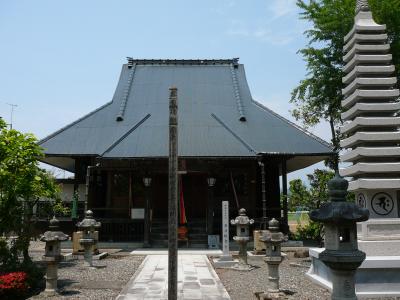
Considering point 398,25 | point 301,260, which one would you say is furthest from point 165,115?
point 398,25

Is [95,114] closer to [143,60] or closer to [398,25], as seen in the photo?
[143,60]

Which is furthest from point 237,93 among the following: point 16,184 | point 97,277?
point 16,184

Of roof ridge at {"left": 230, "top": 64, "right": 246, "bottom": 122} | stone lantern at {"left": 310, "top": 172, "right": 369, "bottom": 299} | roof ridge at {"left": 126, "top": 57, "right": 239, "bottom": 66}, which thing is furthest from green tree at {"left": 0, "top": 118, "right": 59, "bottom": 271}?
roof ridge at {"left": 126, "top": 57, "right": 239, "bottom": 66}

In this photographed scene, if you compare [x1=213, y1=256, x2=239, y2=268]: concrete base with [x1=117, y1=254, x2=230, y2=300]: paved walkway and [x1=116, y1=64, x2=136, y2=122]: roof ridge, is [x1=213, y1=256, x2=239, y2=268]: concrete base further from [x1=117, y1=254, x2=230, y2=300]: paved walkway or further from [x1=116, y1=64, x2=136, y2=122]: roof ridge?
[x1=116, y1=64, x2=136, y2=122]: roof ridge

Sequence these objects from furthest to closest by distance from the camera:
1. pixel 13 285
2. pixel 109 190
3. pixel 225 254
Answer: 1. pixel 109 190
2. pixel 225 254
3. pixel 13 285

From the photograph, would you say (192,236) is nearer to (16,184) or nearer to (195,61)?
(16,184)

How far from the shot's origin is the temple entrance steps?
62.6 ft

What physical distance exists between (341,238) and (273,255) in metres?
3.32

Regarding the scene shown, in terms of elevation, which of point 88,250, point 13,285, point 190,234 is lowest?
point 13,285

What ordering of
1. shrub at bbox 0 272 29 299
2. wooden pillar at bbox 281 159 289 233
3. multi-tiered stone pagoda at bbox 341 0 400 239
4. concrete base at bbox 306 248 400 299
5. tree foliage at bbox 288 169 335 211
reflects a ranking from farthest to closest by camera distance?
wooden pillar at bbox 281 159 289 233 → tree foliage at bbox 288 169 335 211 → multi-tiered stone pagoda at bbox 341 0 400 239 → concrete base at bbox 306 248 400 299 → shrub at bbox 0 272 29 299

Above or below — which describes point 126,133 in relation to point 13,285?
above

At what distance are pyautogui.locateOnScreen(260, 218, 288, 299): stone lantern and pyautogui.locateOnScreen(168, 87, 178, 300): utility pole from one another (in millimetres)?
3706

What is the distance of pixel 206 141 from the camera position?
1984cm

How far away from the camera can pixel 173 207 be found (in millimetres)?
6320
